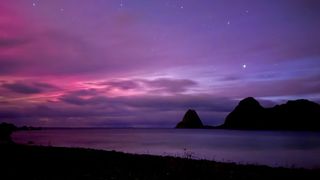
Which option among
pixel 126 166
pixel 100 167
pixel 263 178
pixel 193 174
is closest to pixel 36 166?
pixel 100 167

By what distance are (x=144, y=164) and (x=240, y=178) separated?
7.51 metres

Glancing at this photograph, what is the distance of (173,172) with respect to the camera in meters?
18.1

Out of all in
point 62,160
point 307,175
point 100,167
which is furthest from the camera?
point 62,160

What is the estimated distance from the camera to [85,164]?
2188cm

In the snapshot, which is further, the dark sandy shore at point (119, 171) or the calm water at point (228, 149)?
the calm water at point (228, 149)

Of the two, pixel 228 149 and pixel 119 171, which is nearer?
pixel 119 171

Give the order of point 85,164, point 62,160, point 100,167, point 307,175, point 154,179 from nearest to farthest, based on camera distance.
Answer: point 154,179
point 307,175
point 100,167
point 85,164
point 62,160

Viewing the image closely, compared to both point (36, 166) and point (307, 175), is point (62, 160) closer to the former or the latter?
point (36, 166)

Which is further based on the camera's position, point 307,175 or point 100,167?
point 100,167

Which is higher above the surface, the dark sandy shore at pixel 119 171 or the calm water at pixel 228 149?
the dark sandy shore at pixel 119 171

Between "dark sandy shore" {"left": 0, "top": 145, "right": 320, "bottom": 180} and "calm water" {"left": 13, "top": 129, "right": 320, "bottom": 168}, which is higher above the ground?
"dark sandy shore" {"left": 0, "top": 145, "right": 320, "bottom": 180}

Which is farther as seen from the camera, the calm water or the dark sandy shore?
the calm water

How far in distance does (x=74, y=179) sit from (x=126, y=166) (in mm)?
5375

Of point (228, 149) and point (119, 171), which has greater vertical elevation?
point (119, 171)
